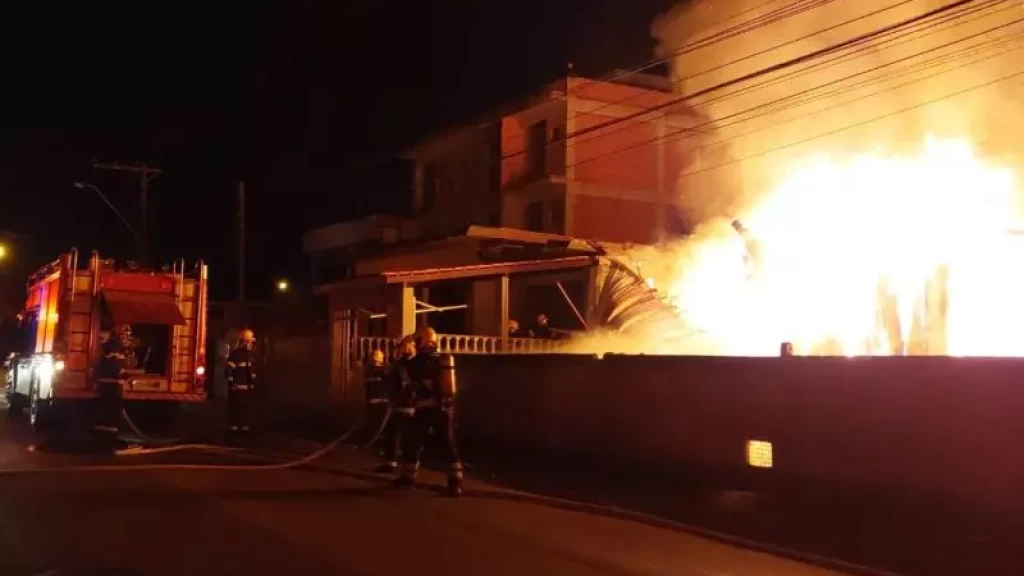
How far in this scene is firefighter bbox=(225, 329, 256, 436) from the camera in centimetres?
1606

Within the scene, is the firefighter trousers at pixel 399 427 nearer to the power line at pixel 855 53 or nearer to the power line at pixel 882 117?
the power line at pixel 882 117

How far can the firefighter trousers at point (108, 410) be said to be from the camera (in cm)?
1556

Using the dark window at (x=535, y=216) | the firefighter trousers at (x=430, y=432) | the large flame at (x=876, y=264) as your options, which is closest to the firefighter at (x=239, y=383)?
the firefighter trousers at (x=430, y=432)

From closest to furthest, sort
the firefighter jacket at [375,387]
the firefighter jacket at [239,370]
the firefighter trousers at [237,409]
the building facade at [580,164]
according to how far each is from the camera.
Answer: the firefighter jacket at [375,387]
the firefighter jacket at [239,370]
the firefighter trousers at [237,409]
the building facade at [580,164]

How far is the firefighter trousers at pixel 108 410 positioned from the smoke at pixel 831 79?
10168mm

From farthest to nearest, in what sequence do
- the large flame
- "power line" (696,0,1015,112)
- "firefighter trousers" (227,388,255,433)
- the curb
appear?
"firefighter trousers" (227,388,255,433) → "power line" (696,0,1015,112) → the large flame → the curb

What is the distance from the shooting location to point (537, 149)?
27156mm

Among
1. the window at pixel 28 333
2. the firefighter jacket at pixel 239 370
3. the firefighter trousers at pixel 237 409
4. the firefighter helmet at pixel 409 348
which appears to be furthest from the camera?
the window at pixel 28 333

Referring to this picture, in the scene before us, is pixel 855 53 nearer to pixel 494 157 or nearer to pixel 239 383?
pixel 239 383

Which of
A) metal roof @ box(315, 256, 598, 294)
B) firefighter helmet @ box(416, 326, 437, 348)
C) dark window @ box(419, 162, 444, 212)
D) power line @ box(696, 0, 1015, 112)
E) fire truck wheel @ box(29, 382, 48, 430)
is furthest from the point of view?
dark window @ box(419, 162, 444, 212)

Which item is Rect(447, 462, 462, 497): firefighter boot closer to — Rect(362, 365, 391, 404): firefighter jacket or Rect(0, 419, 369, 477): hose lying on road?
Rect(0, 419, 369, 477): hose lying on road

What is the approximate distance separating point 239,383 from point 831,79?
989 centimetres

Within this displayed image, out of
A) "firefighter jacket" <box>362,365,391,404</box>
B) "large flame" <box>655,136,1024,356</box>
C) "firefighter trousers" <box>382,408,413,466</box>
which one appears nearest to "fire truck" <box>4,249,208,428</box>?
"firefighter jacket" <box>362,365,391,404</box>

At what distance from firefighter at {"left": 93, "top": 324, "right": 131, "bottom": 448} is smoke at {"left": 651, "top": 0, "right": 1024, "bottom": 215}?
32.7ft
